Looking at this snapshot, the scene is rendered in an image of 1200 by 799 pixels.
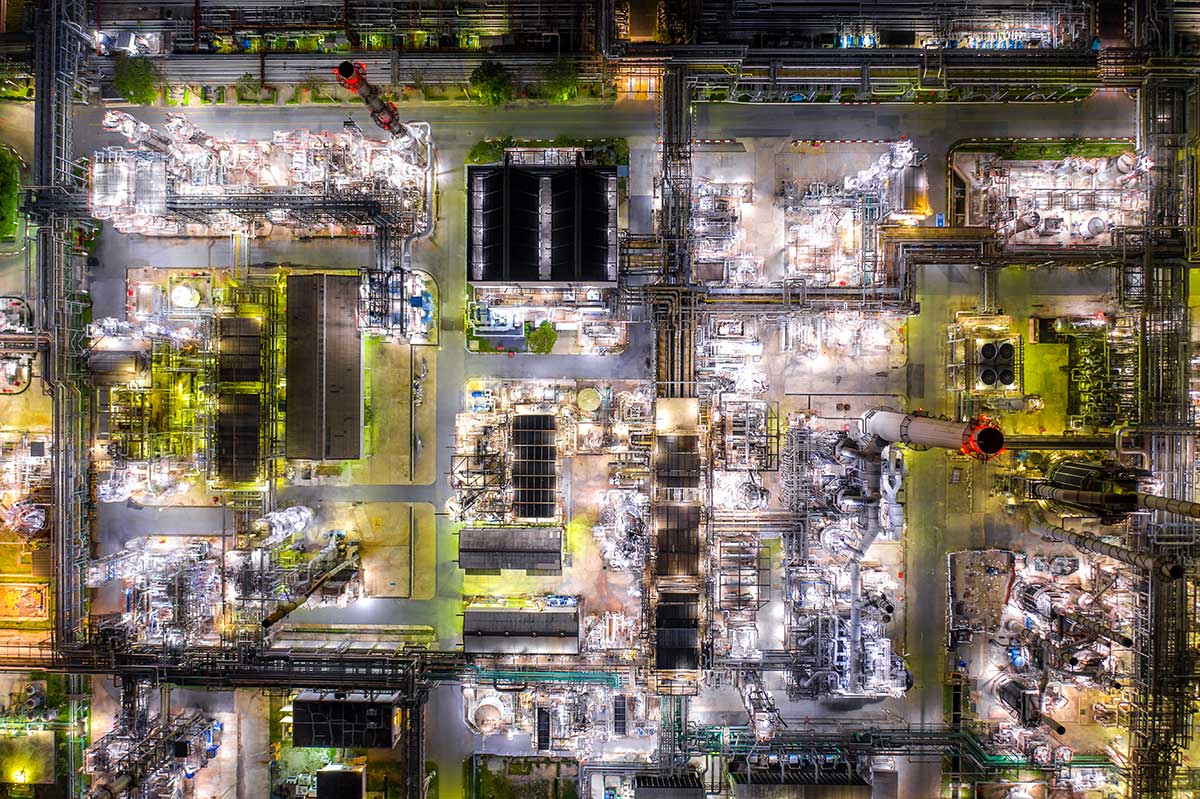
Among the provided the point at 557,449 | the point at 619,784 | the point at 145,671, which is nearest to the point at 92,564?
the point at 145,671

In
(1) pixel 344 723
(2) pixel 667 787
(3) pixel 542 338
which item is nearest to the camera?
(1) pixel 344 723

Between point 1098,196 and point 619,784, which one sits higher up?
point 1098,196

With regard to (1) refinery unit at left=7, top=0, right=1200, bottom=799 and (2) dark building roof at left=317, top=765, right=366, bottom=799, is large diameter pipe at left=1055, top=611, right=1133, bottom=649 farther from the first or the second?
(2) dark building roof at left=317, top=765, right=366, bottom=799

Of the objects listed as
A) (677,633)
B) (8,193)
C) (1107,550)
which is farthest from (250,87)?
(1107,550)

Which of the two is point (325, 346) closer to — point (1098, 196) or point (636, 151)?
point (636, 151)

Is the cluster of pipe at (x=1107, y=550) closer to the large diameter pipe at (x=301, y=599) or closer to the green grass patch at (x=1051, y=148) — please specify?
the green grass patch at (x=1051, y=148)

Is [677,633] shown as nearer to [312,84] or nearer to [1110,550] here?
[1110,550]

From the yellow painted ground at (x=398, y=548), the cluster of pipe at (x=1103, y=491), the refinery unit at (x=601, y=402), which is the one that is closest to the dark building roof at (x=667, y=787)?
the refinery unit at (x=601, y=402)
